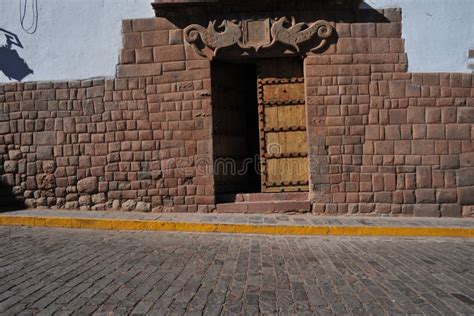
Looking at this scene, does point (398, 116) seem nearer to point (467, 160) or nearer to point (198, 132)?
point (467, 160)

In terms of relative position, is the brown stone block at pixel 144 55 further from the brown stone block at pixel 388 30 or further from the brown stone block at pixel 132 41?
the brown stone block at pixel 388 30

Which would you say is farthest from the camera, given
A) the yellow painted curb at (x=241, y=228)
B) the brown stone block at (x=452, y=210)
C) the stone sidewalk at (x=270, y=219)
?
the brown stone block at (x=452, y=210)

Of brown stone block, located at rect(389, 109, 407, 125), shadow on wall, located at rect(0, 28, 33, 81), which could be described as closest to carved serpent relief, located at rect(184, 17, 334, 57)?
brown stone block, located at rect(389, 109, 407, 125)

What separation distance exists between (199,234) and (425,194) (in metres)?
4.09

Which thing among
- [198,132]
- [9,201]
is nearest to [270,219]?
[198,132]

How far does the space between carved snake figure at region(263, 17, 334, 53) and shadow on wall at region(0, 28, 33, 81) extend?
4.86 meters

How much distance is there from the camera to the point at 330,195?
6.57 metres

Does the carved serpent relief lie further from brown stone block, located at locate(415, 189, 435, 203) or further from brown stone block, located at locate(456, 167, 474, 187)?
brown stone block, located at locate(456, 167, 474, 187)

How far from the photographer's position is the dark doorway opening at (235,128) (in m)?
7.05

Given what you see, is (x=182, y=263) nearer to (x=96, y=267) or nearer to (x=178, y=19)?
(x=96, y=267)

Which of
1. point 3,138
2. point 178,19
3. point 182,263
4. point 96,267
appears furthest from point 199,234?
point 3,138

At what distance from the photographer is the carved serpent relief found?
6.57 metres

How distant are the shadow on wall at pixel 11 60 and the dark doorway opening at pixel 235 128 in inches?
149

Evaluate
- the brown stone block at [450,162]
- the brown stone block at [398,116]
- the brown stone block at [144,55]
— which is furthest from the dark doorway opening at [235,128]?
the brown stone block at [450,162]
